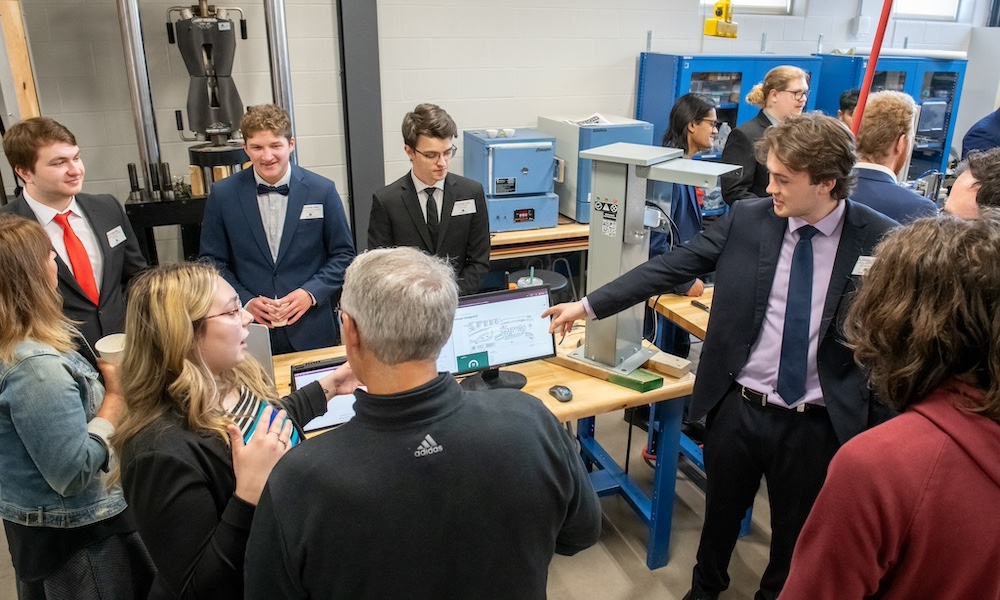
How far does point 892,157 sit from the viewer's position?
2.27 metres

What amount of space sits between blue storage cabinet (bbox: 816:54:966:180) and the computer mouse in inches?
153

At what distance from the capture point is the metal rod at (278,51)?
346cm

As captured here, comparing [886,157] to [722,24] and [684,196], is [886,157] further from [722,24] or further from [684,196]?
[722,24]

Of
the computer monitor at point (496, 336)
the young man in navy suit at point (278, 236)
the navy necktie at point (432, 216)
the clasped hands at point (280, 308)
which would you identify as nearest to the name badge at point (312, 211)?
the young man in navy suit at point (278, 236)

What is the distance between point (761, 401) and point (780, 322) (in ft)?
0.75

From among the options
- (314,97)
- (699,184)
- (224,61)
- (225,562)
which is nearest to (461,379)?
(699,184)

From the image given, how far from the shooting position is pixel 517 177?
12.9 ft

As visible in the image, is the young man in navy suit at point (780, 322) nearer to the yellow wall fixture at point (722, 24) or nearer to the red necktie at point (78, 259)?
the red necktie at point (78, 259)

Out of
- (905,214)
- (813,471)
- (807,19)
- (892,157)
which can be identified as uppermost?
(807,19)

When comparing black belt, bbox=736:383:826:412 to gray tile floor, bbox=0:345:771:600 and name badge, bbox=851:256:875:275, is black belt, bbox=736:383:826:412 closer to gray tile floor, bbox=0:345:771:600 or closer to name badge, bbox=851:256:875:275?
name badge, bbox=851:256:875:275

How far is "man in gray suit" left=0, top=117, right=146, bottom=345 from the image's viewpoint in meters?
2.24

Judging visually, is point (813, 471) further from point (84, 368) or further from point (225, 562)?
point (84, 368)

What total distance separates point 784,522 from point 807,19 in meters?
4.51

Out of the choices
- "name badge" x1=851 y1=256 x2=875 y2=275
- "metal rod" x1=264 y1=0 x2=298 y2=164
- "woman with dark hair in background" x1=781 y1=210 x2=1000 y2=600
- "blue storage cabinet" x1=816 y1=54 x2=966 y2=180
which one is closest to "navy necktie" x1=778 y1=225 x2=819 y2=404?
"name badge" x1=851 y1=256 x2=875 y2=275
